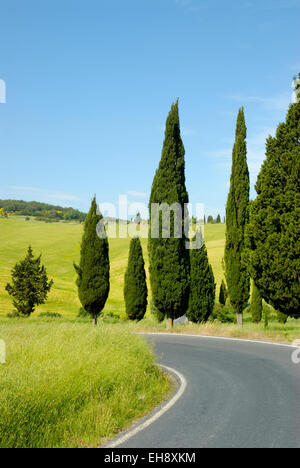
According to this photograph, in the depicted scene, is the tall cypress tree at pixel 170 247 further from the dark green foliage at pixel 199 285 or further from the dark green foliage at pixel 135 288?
the dark green foliage at pixel 135 288

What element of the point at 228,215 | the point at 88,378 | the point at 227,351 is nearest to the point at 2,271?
the point at 228,215

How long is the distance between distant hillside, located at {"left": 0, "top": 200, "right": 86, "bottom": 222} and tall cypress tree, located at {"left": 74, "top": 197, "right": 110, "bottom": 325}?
13011 centimetres

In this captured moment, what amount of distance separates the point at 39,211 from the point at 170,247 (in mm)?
156115

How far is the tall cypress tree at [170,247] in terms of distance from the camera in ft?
82.0

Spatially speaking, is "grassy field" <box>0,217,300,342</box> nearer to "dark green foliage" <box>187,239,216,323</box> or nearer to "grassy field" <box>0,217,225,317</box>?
"grassy field" <box>0,217,225,317</box>

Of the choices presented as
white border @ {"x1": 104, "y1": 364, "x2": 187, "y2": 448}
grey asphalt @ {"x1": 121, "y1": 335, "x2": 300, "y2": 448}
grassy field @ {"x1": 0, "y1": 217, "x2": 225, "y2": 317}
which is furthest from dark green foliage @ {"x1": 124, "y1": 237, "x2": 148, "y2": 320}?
white border @ {"x1": 104, "y1": 364, "x2": 187, "y2": 448}

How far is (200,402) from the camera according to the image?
8.94 meters

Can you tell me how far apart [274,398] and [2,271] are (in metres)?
63.0

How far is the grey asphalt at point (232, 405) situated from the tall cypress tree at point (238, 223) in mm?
11304

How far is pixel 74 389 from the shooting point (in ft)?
25.1

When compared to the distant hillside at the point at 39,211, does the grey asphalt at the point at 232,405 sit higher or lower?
lower

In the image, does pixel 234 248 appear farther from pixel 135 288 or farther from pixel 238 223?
pixel 135 288

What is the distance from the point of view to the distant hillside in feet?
533

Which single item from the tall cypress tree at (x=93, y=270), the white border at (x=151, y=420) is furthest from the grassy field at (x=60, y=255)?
the white border at (x=151, y=420)
